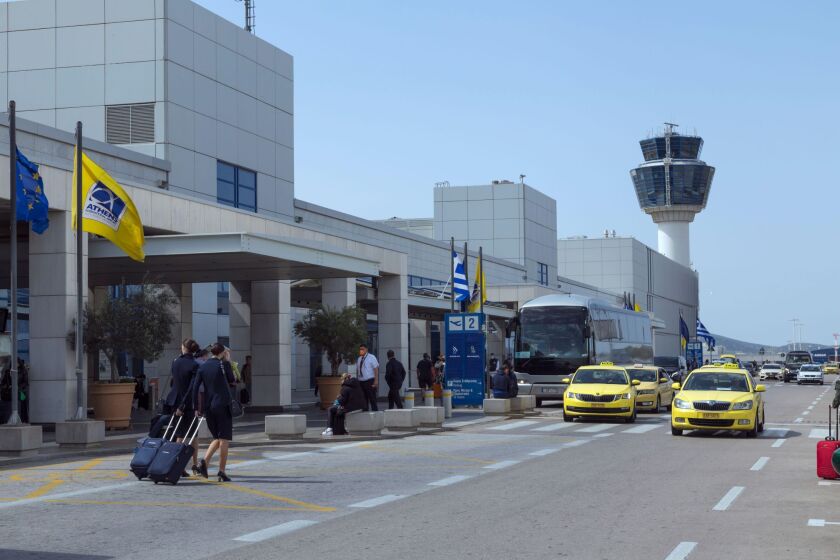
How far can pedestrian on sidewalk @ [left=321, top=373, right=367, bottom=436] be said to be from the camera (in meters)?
24.4

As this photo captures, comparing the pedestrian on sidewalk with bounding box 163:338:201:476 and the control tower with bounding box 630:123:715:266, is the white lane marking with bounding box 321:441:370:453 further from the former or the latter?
the control tower with bounding box 630:123:715:266

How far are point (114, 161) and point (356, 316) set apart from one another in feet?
29.7

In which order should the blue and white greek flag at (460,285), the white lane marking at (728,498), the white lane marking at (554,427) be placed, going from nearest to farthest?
the white lane marking at (728,498) → the white lane marking at (554,427) → the blue and white greek flag at (460,285)

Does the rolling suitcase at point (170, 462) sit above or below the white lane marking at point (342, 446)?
above

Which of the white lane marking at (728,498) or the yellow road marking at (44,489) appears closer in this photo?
the white lane marking at (728,498)

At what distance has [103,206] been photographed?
77.4ft

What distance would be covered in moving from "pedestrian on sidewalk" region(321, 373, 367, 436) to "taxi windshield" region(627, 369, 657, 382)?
14.8 metres

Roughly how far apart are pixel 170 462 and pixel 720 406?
13021 mm

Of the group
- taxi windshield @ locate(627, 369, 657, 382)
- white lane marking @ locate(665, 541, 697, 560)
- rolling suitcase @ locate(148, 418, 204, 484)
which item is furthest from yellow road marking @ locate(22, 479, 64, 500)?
taxi windshield @ locate(627, 369, 657, 382)

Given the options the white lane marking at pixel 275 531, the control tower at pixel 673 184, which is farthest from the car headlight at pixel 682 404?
the control tower at pixel 673 184

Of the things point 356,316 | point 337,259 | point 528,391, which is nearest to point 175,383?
point 337,259

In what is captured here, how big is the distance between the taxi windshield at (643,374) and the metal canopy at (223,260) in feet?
30.7

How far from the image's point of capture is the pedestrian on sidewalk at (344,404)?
24406 mm

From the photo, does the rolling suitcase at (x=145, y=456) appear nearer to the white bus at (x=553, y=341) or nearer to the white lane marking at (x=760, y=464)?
the white lane marking at (x=760, y=464)
